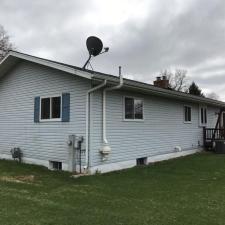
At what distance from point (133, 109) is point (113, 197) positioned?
205 inches

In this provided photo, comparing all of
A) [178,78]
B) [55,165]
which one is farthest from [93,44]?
[178,78]

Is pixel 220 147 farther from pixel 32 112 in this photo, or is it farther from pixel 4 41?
pixel 4 41

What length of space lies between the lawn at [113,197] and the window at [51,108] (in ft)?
5.85

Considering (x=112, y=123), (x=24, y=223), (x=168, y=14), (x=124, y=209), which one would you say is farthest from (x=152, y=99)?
(x=24, y=223)

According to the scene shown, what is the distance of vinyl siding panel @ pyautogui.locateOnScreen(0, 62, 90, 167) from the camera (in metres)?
10.5

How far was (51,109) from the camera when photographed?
37.1 ft

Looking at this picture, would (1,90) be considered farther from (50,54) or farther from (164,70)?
(164,70)

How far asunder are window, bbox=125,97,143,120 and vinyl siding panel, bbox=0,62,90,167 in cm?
195

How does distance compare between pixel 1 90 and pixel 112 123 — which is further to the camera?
pixel 1 90

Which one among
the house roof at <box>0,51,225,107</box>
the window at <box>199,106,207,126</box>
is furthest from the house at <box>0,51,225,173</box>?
the window at <box>199,106,207,126</box>

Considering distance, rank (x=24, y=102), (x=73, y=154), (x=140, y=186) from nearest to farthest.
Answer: (x=140, y=186)
(x=73, y=154)
(x=24, y=102)

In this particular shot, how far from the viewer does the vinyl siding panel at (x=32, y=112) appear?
1051 centimetres

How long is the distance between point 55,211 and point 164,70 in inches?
1952

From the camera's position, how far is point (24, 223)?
503cm
